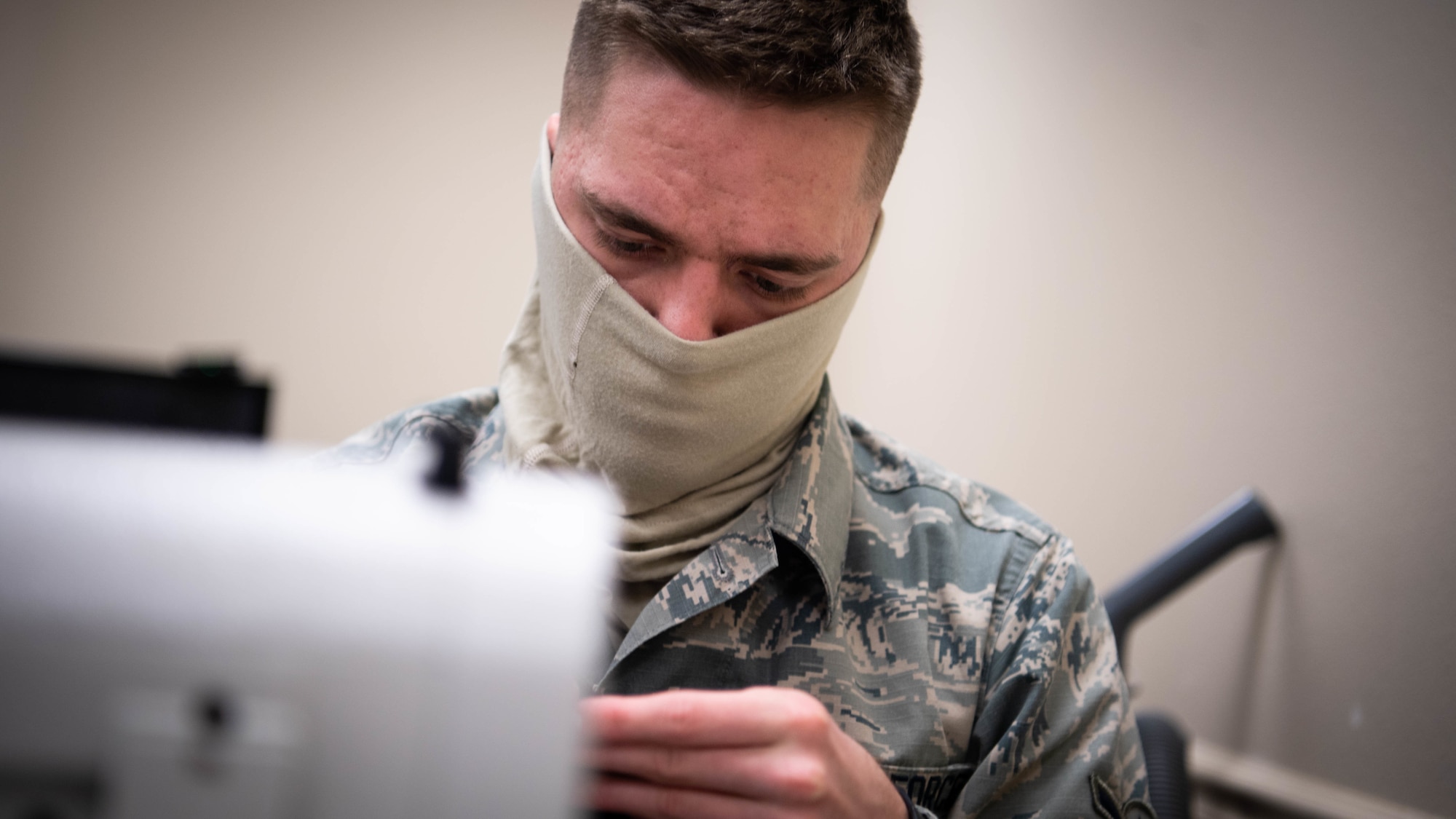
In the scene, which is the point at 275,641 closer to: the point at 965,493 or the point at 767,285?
the point at 767,285

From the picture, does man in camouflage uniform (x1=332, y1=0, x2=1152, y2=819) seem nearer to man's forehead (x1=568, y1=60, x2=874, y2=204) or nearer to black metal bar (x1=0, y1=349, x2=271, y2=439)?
man's forehead (x1=568, y1=60, x2=874, y2=204)

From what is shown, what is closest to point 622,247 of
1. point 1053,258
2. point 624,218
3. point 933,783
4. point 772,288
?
point 624,218

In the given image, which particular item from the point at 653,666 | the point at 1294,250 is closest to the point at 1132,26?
the point at 1294,250

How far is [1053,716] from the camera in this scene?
926mm

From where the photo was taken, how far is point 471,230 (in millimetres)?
2656

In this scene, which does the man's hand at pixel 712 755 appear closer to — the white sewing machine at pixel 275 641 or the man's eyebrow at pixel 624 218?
the white sewing machine at pixel 275 641

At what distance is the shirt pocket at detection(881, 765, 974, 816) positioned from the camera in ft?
2.94

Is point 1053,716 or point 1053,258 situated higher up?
point 1053,258

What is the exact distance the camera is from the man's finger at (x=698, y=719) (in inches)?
21.5

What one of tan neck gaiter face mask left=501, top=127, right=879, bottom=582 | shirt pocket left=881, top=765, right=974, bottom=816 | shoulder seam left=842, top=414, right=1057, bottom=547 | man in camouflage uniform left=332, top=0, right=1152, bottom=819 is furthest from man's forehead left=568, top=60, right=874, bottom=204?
shirt pocket left=881, top=765, right=974, bottom=816

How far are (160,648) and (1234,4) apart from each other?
1.86m

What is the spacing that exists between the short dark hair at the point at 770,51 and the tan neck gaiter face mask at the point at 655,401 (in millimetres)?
119

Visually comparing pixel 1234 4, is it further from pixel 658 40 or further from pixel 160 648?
pixel 160 648

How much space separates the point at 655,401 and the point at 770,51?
326mm
